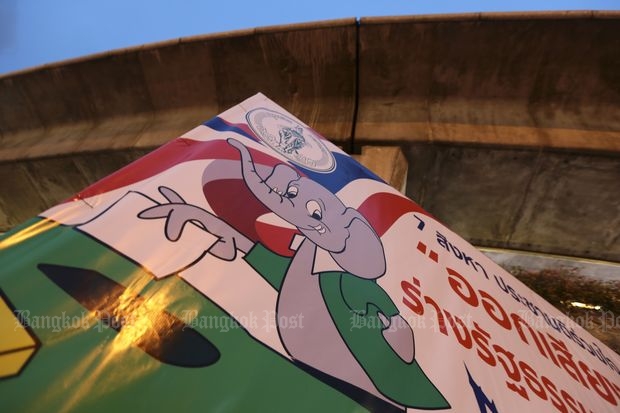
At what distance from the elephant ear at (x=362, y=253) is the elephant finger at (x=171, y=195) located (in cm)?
70

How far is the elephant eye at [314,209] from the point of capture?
1.57 metres

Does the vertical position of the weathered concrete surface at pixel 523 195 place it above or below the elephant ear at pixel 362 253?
above

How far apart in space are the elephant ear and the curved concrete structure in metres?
2.08

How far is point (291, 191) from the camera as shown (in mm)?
1623

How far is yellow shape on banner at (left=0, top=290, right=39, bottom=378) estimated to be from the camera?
74cm

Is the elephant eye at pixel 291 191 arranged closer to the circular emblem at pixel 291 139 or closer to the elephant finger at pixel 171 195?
the circular emblem at pixel 291 139

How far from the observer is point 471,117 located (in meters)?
3.66

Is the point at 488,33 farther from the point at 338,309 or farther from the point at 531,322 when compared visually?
the point at 338,309

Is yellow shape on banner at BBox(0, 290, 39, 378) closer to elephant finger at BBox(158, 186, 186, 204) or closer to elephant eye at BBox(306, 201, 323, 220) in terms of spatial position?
A: elephant finger at BBox(158, 186, 186, 204)

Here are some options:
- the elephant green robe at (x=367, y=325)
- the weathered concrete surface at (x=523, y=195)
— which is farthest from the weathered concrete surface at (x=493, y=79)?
→ the elephant green robe at (x=367, y=325)

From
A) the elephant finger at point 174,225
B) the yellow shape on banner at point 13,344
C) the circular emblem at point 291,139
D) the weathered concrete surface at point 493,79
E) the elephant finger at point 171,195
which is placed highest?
the weathered concrete surface at point 493,79

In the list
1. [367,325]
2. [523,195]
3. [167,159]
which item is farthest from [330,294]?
[523,195]
